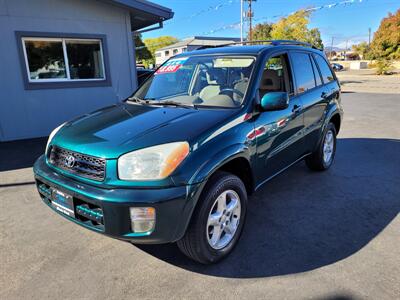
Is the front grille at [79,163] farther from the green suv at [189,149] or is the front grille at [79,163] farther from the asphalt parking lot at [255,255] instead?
the asphalt parking lot at [255,255]

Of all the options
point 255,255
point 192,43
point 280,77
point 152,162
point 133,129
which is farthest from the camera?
point 192,43

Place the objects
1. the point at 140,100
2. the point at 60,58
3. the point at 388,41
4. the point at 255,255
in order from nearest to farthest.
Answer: the point at 255,255
the point at 140,100
the point at 60,58
the point at 388,41

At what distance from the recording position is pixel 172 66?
13.1ft

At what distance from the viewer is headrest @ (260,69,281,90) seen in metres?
3.58

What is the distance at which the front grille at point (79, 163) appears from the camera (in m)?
Result: 2.37

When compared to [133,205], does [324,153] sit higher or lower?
lower

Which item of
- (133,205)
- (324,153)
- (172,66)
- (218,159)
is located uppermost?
(172,66)

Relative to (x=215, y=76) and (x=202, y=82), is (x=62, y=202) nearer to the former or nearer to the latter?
(x=202, y=82)

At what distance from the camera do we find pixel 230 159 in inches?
105

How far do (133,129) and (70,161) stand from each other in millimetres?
574

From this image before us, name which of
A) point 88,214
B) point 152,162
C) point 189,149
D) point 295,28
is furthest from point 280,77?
point 295,28

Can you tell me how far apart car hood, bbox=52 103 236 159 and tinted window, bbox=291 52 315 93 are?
147cm

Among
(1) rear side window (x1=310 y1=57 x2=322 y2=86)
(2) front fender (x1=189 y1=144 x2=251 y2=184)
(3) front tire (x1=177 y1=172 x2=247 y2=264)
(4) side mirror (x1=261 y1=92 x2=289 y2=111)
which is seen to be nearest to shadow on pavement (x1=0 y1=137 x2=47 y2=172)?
(3) front tire (x1=177 y1=172 x2=247 y2=264)

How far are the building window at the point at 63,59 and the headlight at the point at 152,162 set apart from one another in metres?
6.59
